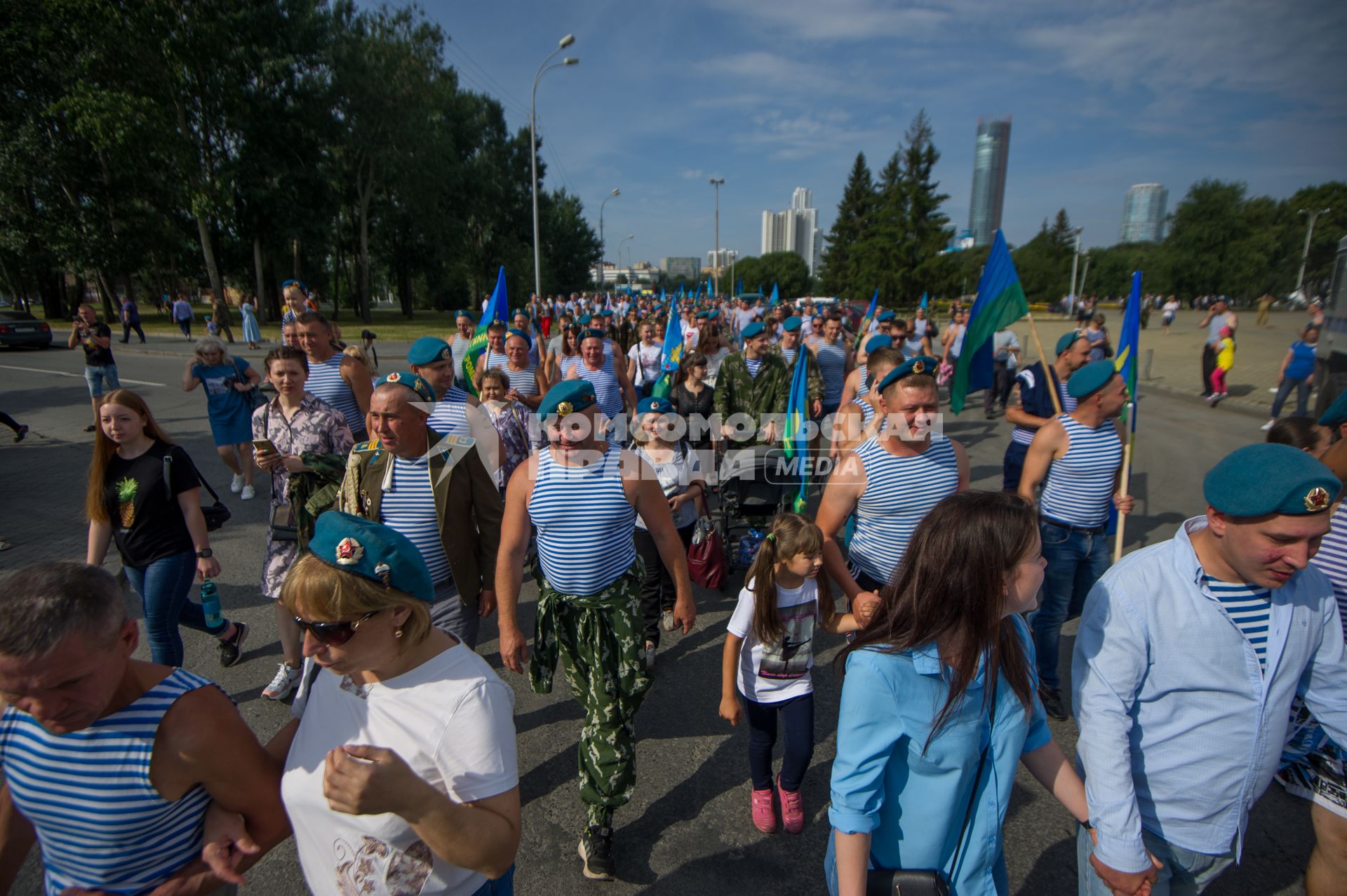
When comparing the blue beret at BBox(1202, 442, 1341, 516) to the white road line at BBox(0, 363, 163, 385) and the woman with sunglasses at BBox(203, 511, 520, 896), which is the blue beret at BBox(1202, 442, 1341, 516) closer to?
the woman with sunglasses at BBox(203, 511, 520, 896)

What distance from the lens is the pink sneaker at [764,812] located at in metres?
2.89

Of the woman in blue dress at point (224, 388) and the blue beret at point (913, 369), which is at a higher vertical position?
the blue beret at point (913, 369)

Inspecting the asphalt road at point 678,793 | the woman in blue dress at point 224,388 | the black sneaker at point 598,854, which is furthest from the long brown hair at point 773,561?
the woman in blue dress at point 224,388

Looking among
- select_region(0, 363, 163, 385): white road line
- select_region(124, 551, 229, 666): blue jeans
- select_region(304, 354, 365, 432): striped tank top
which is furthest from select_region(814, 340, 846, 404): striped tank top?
select_region(0, 363, 163, 385): white road line

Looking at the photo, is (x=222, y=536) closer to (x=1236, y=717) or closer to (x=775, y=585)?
(x=775, y=585)

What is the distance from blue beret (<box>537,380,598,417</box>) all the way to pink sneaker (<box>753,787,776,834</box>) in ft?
6.43

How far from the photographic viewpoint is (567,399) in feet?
9.42

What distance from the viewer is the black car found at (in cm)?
2044

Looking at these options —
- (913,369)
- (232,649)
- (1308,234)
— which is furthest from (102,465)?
(1308,234)

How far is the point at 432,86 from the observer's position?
32250 mm

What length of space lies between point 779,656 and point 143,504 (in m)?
3.29

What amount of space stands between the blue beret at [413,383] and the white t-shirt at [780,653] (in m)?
1.99

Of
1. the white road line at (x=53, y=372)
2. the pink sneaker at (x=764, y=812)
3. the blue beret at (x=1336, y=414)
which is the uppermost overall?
the blue beret at (x=1336, y=414)

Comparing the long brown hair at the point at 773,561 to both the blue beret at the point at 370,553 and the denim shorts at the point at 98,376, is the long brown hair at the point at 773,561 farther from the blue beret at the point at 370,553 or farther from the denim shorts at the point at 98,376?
the denim shorts at the point at 98,376
